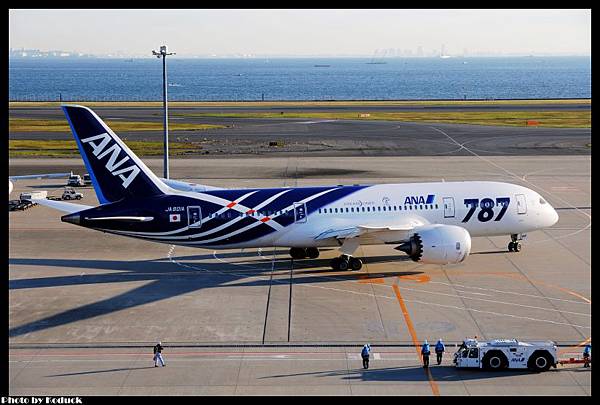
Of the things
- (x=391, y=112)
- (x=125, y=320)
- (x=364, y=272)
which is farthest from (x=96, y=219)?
→ (x=391, y=112)

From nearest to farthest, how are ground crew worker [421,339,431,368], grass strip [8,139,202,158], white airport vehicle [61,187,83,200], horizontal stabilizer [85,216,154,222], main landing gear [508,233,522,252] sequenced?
ground crew worker [421,339,431,368]
horizontal stabilizer [85,216,154,222]
main landing gear [508,233,522,252]
white airport vehicle [61,187,83,200]
grass strip [8,139,202,158]

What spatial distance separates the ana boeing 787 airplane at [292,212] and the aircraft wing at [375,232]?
2.6 inches

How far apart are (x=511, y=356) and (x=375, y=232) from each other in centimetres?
1640

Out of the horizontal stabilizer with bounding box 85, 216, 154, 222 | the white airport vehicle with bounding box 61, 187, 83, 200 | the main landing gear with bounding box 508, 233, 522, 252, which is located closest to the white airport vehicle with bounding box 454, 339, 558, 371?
the main landing gear with bounding box 508, 233, 522, 252

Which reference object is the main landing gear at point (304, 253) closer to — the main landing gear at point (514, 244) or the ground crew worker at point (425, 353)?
the main landing gear at point (514, 244)

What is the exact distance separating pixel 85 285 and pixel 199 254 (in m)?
9.40

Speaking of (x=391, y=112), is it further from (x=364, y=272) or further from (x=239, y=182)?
(x=364, y=272)

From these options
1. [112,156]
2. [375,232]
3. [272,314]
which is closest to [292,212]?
[375,232]

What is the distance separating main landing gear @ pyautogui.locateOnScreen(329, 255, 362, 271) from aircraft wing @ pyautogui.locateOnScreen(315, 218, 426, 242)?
4.31ft

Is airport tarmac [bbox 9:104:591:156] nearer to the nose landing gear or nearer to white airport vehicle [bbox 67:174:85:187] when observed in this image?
white airport vehicle [bbox 67:174:85:187]

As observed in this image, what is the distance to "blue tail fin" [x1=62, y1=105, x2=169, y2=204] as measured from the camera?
43.5 metres

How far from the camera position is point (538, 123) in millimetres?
128875

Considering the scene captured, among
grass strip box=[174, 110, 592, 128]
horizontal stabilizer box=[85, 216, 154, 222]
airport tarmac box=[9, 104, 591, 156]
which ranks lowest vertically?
horizontal stabilizer box=[85, 216, 154, 222]

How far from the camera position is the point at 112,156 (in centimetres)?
4416
